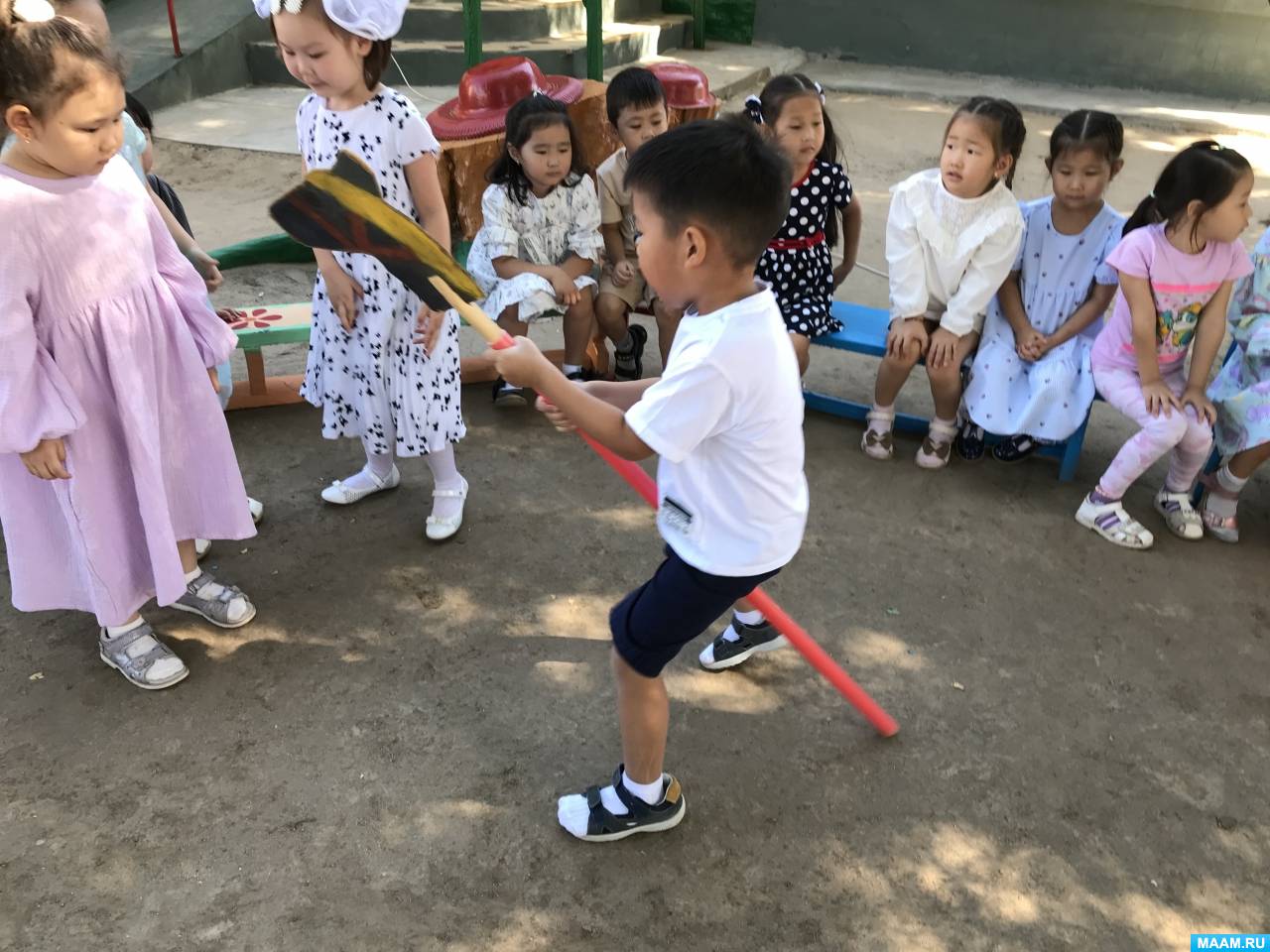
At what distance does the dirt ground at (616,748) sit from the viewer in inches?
75.2

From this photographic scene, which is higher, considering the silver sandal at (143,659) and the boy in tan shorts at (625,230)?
the boy in tan shorts at (625,230)

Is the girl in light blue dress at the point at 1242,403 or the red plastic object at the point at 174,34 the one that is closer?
the girl in light blue dress at the point at 1242,403

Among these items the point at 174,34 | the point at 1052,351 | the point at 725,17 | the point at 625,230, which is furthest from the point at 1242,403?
the point at 725,17

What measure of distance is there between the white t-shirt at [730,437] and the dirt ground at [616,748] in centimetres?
71

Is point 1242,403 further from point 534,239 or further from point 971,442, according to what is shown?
point 534,239

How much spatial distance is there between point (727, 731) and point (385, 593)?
0.99 metres

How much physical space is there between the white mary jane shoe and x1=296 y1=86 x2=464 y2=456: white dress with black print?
0.16m

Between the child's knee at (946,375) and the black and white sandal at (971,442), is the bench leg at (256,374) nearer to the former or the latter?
the child's knee at (946,375)

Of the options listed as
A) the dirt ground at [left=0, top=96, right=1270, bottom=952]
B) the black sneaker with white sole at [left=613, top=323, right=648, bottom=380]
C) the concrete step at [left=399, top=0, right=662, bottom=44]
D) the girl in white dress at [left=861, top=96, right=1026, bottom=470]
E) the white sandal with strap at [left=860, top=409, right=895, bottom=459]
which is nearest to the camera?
the dirt ground at [left=0, top=96, right=1270, bottom=952]

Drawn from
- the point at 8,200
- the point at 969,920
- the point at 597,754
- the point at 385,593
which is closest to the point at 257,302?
the point at 385,593

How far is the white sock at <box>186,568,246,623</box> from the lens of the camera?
2.55 metres

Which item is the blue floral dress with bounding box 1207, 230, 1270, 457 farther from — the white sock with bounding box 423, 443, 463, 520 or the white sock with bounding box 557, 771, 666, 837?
the white sock with bounding box 423, 443, 463, 520

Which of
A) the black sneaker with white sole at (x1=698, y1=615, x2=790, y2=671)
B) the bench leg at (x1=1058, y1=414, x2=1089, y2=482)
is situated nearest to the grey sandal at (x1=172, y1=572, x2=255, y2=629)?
the black sneaker with white sole at (x1=698, y1=615, x2=790, y2=671)

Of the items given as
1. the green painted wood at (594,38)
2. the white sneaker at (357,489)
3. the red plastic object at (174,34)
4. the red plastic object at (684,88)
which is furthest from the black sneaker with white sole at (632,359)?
the red plastic object at (174,34)
